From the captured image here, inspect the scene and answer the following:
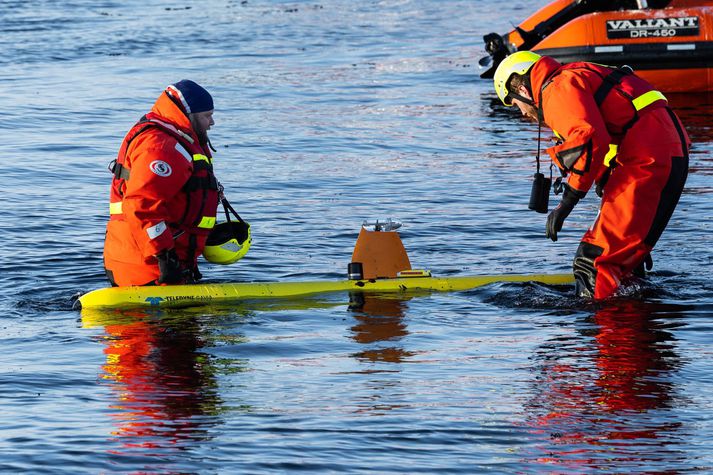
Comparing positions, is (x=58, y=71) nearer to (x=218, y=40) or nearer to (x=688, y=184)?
(x=218, y=40)

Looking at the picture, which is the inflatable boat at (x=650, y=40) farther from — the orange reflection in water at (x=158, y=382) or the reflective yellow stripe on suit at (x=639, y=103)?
the orange reflection in water at (x=158, y=382)

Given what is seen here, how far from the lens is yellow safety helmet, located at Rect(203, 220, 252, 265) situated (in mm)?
7992

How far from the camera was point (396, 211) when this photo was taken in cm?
1100

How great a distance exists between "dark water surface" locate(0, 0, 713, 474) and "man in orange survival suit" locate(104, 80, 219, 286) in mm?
348

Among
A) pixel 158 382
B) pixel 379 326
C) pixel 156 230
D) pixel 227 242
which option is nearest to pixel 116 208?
pixel 156 230

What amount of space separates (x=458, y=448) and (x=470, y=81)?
14.0 meters

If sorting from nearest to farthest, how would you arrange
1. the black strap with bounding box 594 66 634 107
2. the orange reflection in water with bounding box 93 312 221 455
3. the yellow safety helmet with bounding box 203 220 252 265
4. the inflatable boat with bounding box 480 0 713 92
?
the orange reflection in water with bounding box 93 312 221 455 → the black strap with bounding box 594 66 634 107 → the yellow safety helmet with bounding box 203 220 252 265 → the inflatable boat with bounding box 480 0 713 92

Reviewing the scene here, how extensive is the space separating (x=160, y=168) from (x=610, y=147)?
2.64 m

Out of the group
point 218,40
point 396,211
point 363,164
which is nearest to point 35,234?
point 396,211

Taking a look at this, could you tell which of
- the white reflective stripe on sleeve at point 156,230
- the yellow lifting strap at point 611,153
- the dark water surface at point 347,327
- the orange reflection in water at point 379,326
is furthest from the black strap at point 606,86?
the white reflective stripe on sleeve at point 156,230

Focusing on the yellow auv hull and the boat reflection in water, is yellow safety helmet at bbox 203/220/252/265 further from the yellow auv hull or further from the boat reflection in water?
the boat reflection in water

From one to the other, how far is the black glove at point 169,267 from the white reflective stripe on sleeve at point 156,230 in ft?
0.59

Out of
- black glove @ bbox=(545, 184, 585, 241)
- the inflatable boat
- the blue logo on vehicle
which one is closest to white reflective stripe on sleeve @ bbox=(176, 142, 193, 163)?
the blue logo on vehicle

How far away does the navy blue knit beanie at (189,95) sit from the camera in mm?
7520
